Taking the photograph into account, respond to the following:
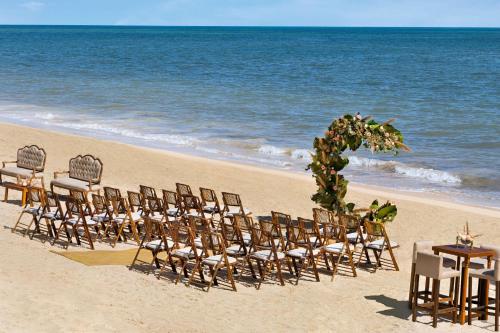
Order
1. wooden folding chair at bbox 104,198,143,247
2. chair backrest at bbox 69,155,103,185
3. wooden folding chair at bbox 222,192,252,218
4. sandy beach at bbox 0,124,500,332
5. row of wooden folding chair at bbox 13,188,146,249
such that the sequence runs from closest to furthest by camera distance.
Answer: sandy beach at bbox 0,124,500,332 → row of wooden folding chair at bbox 13,188,146,249 → wooden folding chair at bbox 104,198,143,247 → wooden folding chair at bbox 222,192,252,218 → chair backrest at bbox 69,155,103,185

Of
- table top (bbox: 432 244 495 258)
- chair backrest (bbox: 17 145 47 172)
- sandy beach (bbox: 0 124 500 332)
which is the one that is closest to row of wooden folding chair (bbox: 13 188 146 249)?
sandy beach (bbox: 0 124 500 332)

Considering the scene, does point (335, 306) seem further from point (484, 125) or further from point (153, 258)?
point (484, 125)

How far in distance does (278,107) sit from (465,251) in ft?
107

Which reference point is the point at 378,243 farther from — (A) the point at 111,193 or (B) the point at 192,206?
(A) the point at 111,193

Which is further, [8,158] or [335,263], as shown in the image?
[8,158]

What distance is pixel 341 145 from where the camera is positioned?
14.7 meters

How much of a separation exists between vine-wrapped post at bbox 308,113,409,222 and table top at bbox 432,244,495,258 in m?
4.23

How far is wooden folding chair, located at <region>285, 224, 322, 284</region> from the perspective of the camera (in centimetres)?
1145

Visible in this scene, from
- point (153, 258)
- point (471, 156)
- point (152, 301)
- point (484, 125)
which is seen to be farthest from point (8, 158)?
point (484, 125)

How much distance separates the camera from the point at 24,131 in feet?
93.5

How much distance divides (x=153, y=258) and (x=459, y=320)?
4.16 m

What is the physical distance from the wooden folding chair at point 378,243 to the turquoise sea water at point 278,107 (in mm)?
7728

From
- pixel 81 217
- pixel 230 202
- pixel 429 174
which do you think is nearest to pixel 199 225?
pixel 230 202

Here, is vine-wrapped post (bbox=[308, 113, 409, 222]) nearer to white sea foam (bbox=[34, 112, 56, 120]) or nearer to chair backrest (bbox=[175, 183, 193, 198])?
chair backrest (bbox=[175, 183, 193, 198])
